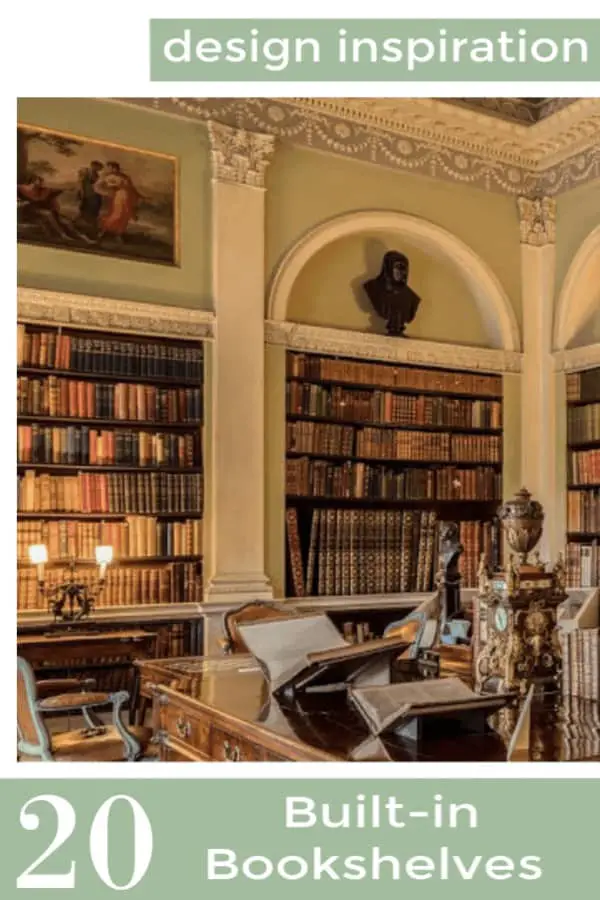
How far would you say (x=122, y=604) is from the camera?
233 inches

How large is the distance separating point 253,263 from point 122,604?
2.59 metres

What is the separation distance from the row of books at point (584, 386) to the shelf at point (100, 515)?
346 cm

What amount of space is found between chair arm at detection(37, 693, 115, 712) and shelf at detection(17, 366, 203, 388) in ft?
7.61

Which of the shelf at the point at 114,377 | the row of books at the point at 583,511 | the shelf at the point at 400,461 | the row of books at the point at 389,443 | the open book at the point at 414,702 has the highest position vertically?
the shelf at the point at 114,377

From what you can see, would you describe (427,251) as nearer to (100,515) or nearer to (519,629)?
(100,515)

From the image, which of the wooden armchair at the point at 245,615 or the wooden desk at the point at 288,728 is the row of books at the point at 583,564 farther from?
the wooden desk at the point at 288,728

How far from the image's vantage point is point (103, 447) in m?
5.98

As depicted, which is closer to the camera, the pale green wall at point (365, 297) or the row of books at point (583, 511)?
the pale green wall at point (365, 297)

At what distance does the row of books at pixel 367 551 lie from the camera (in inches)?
268

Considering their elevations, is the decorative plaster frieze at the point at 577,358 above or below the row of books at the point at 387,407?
above

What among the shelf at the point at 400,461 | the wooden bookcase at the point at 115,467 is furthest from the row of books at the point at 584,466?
the wooden bookcase at the point at 115,467

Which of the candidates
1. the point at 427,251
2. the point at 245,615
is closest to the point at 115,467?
the point at 245,615

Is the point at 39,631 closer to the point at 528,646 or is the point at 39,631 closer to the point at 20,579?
the point at 20,579

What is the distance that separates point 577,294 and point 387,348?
1834 millimetres
